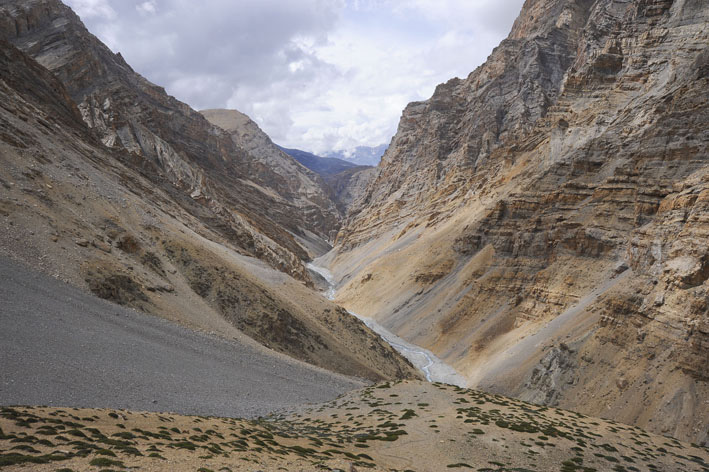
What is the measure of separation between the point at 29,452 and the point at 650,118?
204 feet

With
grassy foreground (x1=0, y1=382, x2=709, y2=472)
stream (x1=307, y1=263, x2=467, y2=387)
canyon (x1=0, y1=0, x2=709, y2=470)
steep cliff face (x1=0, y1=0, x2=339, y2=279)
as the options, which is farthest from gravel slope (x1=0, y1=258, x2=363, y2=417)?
steep cliff face (x1=0, y1=0, x2=339, y2=279)

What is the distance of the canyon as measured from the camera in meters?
27.0

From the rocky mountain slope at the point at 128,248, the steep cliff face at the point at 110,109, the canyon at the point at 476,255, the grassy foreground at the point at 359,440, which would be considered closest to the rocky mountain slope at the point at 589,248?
the canyon at the point at 476,255

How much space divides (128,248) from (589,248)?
50031mm

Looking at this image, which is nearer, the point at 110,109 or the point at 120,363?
the point at 120,363

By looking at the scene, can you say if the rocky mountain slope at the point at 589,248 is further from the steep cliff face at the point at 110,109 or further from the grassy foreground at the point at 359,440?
the steep cliff face at the point at 110,109

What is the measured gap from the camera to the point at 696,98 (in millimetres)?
44469

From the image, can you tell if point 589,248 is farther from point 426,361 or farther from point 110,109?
point 110,109

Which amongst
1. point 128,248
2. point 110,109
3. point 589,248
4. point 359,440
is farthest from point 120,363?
point 110,109

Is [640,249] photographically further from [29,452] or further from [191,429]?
[29,452]

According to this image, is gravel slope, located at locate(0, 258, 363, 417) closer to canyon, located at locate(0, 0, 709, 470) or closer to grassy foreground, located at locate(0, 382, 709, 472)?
canyon, located at locate(0, 0, 709, 470)

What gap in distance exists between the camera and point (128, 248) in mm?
34250

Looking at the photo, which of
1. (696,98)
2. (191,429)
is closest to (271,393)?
(191,429)

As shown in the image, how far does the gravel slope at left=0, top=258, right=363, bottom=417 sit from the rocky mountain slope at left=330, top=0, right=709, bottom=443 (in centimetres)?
2130
